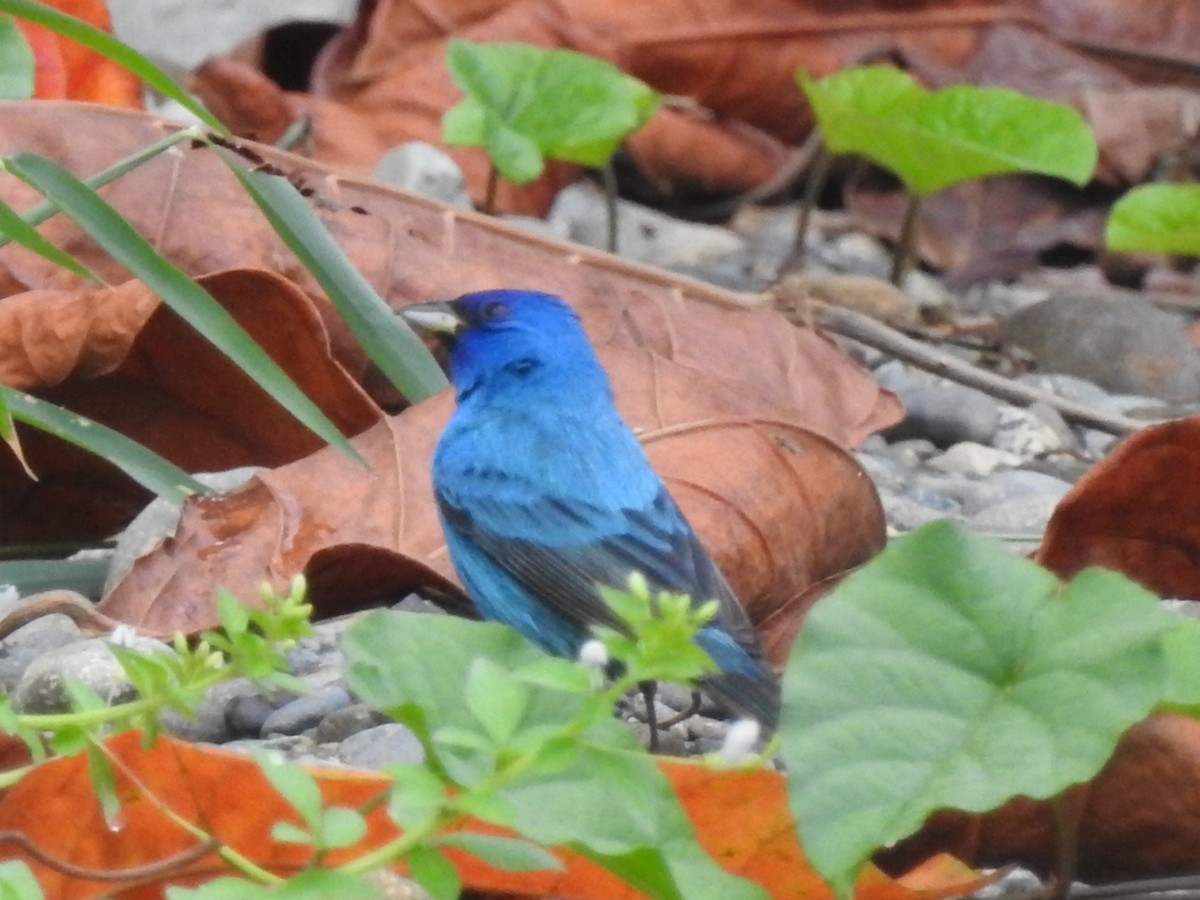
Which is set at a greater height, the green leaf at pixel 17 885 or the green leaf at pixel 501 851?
the green leaf at pixel 17 885

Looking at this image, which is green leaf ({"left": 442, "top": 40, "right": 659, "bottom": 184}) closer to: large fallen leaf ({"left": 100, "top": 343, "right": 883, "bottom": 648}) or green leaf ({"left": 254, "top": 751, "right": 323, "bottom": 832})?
large fallen leaf ({"left": 100, "top": 343, "right": 883, "bottom": 648})

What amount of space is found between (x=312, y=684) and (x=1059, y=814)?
40.8 inches

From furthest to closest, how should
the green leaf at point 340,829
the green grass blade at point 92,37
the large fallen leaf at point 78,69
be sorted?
the large fallen leaf at point 78,69 → the green grass blade at point 92,37 → the green leaf at point 340,829

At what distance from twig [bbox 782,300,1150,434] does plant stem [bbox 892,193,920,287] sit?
4.02ft

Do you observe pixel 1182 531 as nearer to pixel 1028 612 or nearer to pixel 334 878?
pixel 1028 612

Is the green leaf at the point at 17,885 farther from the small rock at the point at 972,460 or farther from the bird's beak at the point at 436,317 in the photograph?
the small rock at the point at 972,460

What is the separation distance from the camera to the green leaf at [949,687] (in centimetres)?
150

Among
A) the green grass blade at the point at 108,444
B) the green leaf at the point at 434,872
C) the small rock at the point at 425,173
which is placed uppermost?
the green leaf at the point at 434,872

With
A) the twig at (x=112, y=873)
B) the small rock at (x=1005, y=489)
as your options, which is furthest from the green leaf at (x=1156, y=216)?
the twig at (x=112, y=873)

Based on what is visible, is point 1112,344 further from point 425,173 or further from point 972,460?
point 425,173

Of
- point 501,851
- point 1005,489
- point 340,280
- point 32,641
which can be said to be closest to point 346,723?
point 32,641

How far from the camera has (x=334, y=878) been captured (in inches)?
51.0

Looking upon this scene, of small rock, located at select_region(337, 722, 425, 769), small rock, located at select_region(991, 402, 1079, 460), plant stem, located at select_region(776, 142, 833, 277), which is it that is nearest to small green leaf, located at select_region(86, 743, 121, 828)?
small rock, located at select_region(337, 722, 425, 769)

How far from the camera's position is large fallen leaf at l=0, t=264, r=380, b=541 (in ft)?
9.23
